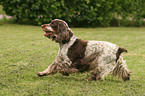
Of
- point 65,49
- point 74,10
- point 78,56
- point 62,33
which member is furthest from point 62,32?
point 74,10

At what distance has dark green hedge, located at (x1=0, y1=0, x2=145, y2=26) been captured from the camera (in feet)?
37.6

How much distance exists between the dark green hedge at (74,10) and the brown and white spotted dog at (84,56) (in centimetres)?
764

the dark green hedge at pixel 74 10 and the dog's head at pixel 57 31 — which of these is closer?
the dog's head at pixel 57 31

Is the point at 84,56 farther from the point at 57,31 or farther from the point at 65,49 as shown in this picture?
the point at 57,31

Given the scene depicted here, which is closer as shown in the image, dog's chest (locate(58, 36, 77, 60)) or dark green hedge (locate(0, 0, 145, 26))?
dog's chest (locate(58, 36, 77, 60))

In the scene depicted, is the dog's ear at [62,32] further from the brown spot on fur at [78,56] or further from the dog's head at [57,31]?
the brown spot on fur at [78,56]

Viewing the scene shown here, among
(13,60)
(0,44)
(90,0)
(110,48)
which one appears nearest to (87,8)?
(90,0)

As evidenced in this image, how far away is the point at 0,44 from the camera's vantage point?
23.1ft

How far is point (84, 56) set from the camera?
3.90 meters

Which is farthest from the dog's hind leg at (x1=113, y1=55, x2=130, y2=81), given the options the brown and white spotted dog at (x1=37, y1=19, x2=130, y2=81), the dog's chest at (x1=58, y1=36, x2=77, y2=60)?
the dog's chest at (x1=58, y1=36, x2=77, y2=60)

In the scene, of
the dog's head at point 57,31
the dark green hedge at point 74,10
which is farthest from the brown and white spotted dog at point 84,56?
the dark green hedge at point 74,10

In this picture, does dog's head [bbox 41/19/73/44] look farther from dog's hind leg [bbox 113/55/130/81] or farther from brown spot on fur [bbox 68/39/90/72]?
dog's hind leg [bbox 113/55/130/81]

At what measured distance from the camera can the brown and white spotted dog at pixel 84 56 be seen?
3852mm

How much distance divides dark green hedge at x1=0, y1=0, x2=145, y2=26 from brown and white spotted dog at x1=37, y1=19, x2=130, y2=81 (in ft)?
25.1
